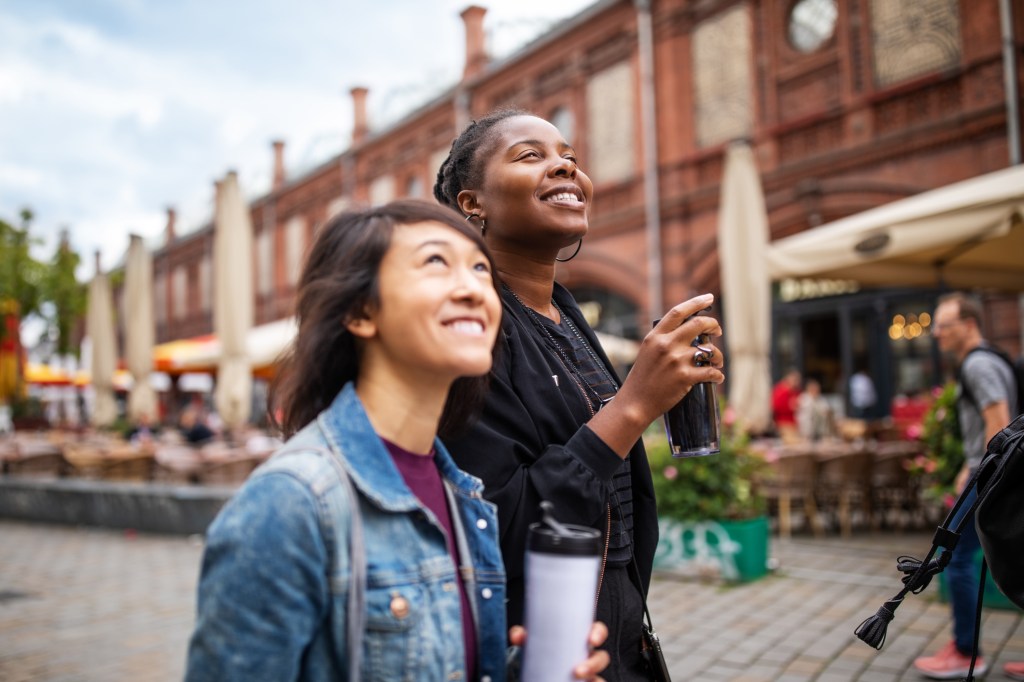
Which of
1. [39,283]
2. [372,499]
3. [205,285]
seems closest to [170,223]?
[205,285]

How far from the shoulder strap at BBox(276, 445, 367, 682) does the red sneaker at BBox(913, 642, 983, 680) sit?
160 inches

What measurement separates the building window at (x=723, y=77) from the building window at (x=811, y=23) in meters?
0.86

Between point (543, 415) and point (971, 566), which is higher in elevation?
point (543, 415)

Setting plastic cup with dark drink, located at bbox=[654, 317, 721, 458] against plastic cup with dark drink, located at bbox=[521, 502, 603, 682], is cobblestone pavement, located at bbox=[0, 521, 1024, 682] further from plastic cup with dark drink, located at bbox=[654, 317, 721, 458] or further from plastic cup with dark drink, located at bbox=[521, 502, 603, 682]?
plastic cup with dark drink, located at bbox=[521, 502, 603, 682]

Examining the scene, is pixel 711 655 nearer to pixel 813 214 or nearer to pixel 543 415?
pixel 543 415

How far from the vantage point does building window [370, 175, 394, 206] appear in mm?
24922

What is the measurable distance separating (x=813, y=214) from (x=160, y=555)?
456 inches

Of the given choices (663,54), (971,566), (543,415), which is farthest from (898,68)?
(543,415)

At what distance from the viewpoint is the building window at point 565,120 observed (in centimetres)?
1855

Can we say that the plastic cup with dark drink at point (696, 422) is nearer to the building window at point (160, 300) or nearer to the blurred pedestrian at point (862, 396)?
the blurred pedestrian at point (862, 396)

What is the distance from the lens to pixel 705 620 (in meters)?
5.20

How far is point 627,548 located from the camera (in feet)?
5.38

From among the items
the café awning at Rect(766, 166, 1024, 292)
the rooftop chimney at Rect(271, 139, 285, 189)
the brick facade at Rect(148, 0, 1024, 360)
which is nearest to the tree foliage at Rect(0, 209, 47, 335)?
the rooftop chimney at Rect(271, 139, 285, 189)

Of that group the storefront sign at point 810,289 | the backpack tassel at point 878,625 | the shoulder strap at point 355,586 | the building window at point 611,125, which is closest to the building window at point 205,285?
the building window at point 611,125
